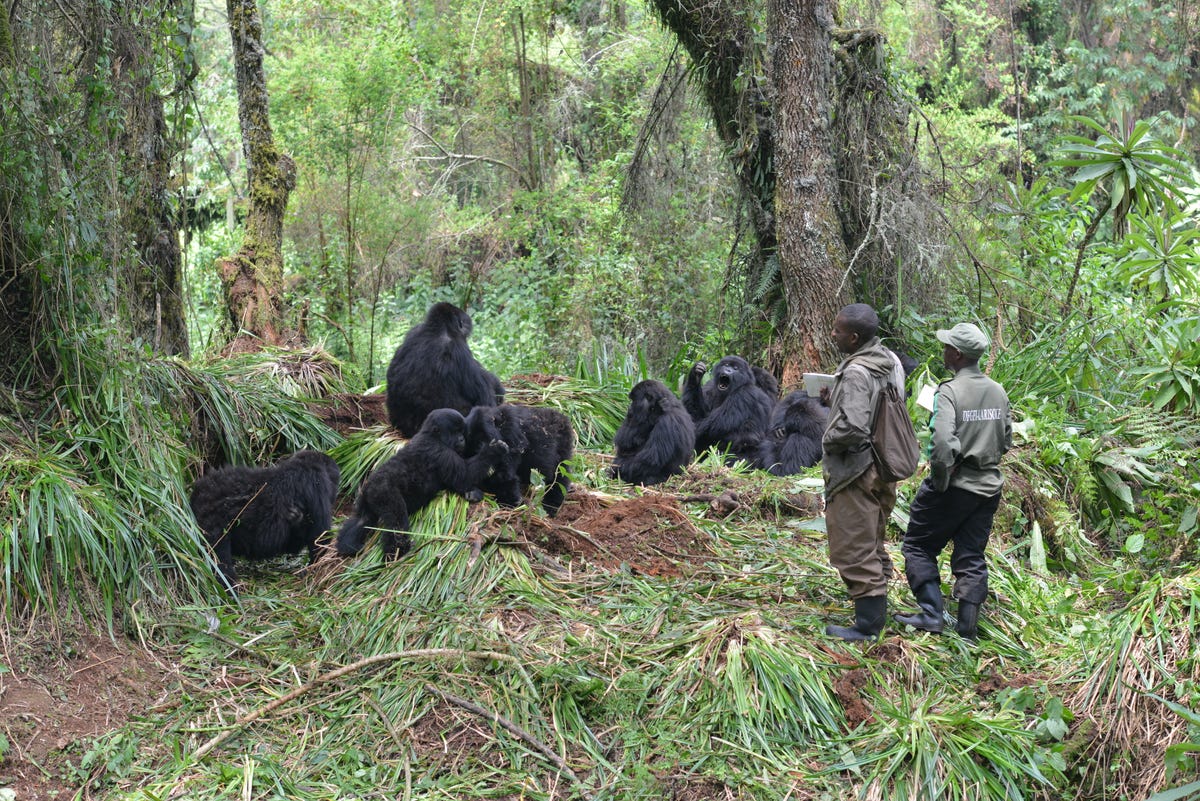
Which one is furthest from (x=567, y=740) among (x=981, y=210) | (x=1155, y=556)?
(x=981, y=210)

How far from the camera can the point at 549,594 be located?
5957 mm

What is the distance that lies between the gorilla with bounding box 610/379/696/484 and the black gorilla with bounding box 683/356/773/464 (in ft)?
2.19

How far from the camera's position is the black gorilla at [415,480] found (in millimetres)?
6465

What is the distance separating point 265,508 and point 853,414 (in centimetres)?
366

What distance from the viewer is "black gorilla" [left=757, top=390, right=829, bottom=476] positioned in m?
8.84

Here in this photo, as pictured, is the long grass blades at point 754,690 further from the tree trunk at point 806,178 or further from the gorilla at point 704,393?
the tree trunk at point 806,178

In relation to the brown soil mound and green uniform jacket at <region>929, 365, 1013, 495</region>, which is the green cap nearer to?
green uniform jacket at <region>929, 365, 1013, 495</region>

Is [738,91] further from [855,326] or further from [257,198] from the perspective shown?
[855,326]

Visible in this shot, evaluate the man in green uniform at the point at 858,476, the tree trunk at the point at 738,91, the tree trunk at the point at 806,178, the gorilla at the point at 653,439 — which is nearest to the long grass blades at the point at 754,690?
the man in green uniform at the point at 858,476

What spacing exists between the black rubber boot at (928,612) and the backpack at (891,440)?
72 centimetres

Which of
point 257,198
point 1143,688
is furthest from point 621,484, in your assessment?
point 257,198

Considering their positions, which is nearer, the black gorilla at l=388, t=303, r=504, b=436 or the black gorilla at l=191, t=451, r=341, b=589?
the black gorilla at l=191, t=451, r=341, b=589

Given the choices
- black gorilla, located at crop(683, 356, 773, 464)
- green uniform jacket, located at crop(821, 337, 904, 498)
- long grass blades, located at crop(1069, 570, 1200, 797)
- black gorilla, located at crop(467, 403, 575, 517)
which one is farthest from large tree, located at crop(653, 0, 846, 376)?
long grass blades, located at crop(1069, 570, 1200, 797)

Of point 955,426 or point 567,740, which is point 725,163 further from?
point 567,740
